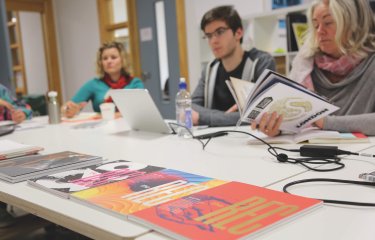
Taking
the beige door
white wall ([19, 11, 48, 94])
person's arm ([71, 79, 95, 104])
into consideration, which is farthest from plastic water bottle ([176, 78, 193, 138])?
white wall ([19, 11, 48, 94])

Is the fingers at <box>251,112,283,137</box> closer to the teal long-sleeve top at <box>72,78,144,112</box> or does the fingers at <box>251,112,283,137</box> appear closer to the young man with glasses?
the young man with glasses

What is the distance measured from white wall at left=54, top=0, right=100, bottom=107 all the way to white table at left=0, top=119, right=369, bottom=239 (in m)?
3.35

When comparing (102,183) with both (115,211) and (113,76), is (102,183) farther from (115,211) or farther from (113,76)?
(113,76)

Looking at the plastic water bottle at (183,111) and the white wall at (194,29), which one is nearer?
the plastic water bottle at (183,111)

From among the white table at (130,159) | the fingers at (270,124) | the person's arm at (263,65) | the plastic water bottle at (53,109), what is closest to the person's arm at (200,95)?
the person's arm at (263,65)

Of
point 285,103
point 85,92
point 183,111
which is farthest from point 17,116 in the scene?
point 285,103

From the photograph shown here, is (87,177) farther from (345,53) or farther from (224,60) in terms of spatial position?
(224,60)

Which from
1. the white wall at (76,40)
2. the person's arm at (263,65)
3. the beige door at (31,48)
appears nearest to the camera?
the person's arm at (263,65)

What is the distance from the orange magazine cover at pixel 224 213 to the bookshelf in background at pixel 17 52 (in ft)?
22.2

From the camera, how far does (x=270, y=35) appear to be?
10.9 feet

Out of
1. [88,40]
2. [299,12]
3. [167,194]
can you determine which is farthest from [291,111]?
[88,40]

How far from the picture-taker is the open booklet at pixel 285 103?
1.15 metres

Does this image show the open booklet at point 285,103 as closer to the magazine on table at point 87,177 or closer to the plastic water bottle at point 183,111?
the plastic water bottle at point 183,111

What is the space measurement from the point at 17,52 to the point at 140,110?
6.17 meters
